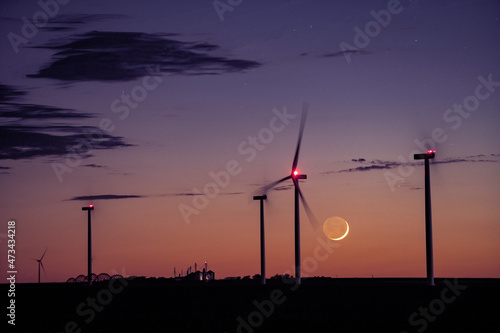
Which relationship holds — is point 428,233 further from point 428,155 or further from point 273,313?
point 273,313

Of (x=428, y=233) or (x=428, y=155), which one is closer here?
(x=428, y=233)

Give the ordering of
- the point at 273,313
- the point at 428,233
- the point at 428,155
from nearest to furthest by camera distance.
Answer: the point at 273,313 → the point at 428,233 → the point at 428,155

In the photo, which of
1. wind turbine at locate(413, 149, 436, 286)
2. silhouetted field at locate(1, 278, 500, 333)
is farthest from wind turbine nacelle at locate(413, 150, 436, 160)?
silhouetted field at locate(1, 278, 500, 333)

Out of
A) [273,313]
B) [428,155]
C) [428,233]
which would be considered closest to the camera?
[273,313]

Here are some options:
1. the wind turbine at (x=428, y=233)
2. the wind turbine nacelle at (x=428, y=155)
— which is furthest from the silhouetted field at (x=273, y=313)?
the wind turbine nacelle at (x=428, y=155)

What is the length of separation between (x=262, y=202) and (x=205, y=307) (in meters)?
Answer: 69.8

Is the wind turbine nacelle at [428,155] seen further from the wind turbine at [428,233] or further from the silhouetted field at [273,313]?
the silhouetted field at [273,313]

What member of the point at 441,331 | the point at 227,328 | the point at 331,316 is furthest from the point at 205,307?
the point at 441,331

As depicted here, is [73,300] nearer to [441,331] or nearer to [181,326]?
[181,326]

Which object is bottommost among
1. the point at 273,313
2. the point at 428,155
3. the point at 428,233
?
the point at 273,313

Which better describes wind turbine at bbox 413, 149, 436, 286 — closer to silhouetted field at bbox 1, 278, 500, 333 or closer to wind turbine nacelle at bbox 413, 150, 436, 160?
wind turbine nacelle at bbox 413, 150, 436, 160

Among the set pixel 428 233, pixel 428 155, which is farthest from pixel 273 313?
pixel 428 155

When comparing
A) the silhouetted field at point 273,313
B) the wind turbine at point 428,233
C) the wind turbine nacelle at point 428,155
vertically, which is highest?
the wind turbine nacelle at point 428,155

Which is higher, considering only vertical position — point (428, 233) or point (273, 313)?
point (428, 233)
